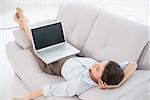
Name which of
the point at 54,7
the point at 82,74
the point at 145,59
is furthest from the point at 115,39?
the point at 54,7

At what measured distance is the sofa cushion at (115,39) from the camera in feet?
5.93

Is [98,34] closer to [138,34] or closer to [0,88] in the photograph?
[138,34]

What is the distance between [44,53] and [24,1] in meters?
2.46

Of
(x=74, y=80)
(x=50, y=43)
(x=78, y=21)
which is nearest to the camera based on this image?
(x=74, y=80)

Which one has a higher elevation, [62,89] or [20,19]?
[20,19]

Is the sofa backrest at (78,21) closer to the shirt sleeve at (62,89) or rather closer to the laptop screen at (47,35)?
the laptop screen at (47,35)

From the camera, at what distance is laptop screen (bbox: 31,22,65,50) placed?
6.98 feet

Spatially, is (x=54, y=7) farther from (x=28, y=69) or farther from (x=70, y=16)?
(x=28, y=69)

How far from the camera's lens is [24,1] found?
4395mm

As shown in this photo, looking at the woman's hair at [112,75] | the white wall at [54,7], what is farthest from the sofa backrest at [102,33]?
the white wall at [54,7]

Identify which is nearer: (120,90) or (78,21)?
(120,90)

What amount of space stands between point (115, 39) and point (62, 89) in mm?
560

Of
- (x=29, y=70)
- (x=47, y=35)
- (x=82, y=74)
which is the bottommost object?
(x=29, y=70)

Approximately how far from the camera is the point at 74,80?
1.75 metres
